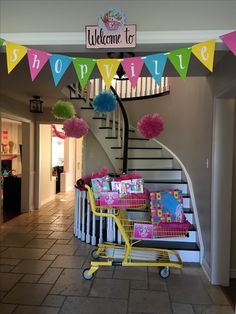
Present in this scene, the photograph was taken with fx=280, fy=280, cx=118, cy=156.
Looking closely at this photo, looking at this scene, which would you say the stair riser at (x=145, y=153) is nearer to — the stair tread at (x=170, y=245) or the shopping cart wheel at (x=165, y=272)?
the stair tread at (x=170, y=245)

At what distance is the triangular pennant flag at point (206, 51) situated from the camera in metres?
1.62

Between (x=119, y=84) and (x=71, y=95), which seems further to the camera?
(x=119, y=84)

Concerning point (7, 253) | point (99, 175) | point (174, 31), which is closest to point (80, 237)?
point (7, 253)

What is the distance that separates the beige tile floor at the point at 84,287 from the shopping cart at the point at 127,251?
12 centimetres

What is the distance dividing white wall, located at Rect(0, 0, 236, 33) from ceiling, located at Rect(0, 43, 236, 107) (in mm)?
186

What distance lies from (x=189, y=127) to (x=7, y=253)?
3.04 metres

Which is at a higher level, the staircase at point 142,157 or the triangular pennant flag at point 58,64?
the triangular pennant flag at point 58,64

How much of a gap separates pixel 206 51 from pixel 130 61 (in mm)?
469

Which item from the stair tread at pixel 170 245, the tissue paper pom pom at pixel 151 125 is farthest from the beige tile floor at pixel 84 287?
the tissue paper pom pom at pixel 151 125

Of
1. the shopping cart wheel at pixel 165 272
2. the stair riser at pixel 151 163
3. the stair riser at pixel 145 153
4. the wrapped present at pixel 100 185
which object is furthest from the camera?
the stair riser at pixel 145 153

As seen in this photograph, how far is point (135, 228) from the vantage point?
120 inches

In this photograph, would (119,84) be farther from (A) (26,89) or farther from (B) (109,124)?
(A) (26,89)

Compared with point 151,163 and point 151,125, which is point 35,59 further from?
point 151,163

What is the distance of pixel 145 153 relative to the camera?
5328 mm
